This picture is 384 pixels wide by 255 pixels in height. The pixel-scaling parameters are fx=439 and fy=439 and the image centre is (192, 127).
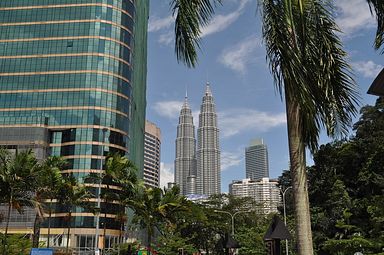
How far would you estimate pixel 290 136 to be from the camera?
5.48 meters

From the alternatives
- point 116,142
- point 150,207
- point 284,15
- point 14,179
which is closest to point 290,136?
point 284,15

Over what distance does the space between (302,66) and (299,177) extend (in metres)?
1.35

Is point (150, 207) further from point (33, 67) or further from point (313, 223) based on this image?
point (33, 67)

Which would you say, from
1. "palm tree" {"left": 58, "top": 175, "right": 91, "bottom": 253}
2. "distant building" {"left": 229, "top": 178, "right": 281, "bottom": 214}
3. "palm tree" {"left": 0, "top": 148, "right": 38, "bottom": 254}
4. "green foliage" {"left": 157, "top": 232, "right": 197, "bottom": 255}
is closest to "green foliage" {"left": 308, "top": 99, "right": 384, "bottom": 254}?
"green foliage" {"left": 157, "top": 232, "right": 197, "bottom": 255}

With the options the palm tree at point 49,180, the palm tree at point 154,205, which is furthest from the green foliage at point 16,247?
the palm tree at point 154,205

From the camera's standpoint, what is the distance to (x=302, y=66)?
511 cm

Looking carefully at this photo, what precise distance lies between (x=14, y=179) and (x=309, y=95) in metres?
24.8

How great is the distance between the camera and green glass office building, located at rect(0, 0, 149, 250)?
7812 cm

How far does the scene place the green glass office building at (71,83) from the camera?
3076 inches

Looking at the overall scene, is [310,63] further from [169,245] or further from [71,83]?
[71,83]

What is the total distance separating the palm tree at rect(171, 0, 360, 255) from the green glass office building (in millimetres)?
69883

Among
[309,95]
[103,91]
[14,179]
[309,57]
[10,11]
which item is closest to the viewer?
[309,95]

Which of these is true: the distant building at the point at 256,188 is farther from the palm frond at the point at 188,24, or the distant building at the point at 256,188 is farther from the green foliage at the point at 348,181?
the palm frond at the point at 188,24

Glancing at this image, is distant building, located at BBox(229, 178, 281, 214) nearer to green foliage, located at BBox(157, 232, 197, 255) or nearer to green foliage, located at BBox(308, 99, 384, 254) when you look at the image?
green foliage, located at BBox(308, 99, 384, 254)
